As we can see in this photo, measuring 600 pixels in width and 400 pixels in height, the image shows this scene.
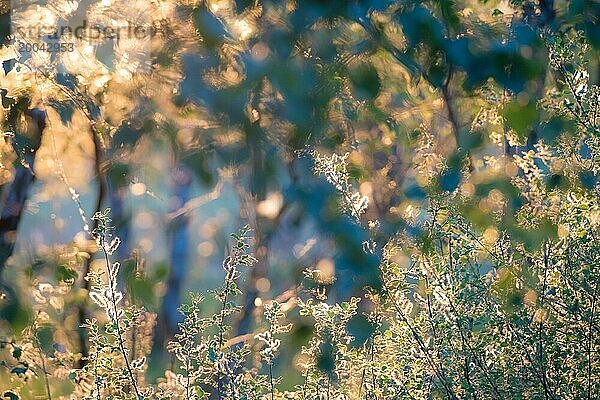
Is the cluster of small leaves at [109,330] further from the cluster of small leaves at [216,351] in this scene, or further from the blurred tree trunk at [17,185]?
the blurred tree trunk at [17,185]

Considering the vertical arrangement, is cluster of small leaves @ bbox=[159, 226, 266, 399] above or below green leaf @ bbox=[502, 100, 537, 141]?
below

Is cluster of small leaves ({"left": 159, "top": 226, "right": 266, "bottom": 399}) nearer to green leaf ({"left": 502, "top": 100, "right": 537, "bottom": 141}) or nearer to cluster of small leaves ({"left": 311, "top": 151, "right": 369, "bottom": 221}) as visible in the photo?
cluster of small leaves ({"left": 311, "top": 151, "right": 369, "bottom": 221})

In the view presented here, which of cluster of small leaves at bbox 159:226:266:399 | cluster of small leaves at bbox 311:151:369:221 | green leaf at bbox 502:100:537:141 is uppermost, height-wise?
green leaf at bbox 502:100:537:141

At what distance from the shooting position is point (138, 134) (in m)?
1.15

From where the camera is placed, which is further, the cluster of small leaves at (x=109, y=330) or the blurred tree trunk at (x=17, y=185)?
the blurred tree trunk at (x=17, y=185)

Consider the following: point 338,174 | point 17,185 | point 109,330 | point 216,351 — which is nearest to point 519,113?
point 338,174

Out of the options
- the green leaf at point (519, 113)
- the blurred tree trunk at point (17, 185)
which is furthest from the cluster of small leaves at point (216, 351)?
the green leaf at point (519, 113)

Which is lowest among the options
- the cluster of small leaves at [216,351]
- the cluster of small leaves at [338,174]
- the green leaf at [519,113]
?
the cluster of small leaves at [216,351]

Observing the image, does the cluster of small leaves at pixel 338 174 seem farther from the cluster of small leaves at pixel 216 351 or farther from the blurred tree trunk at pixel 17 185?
the blurred tree trunk at pixel 17 185

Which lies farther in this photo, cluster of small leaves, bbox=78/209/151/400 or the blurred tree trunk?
the blurred tree trunk

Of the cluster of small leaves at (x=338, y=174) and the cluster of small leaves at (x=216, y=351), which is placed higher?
the cluster of small leaves at (x=338, y=174)

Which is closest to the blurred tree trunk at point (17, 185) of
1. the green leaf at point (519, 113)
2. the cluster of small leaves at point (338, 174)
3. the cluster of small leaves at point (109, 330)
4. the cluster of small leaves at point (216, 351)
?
the cluster of small leaves at point (109, 330)

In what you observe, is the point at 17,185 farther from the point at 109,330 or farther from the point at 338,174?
the point at 338,174

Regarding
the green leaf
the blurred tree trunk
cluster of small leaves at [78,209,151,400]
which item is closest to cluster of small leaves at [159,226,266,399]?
cluster of small leaves at [78,209,151,400]
